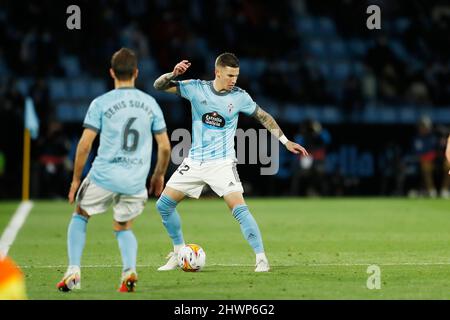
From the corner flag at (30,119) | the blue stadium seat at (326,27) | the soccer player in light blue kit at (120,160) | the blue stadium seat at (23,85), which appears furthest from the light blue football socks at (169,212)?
the blue stadium seat at (326,27)

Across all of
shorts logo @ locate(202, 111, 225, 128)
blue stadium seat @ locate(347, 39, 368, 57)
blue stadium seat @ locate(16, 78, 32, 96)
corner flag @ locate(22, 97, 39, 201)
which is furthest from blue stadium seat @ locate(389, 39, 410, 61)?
shorts logo @ locate(202, 111, 225, 128)

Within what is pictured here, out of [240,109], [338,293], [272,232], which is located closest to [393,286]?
[338,293]

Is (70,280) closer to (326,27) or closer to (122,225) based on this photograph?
(122,225)

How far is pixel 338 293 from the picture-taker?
8820mm

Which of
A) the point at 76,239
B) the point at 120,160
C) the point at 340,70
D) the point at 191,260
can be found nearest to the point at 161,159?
the point at 120,160

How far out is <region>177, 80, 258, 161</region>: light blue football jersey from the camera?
35.6ft

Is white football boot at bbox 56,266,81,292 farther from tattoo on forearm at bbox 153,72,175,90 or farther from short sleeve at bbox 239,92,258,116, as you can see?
short sleeve at bbox 239,92,258,116

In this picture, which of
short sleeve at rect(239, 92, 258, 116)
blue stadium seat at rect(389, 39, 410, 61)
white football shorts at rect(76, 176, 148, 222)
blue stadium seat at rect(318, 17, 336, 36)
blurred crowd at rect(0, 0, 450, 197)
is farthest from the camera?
blue stadium seat at rect(318, 17, 336, 36)

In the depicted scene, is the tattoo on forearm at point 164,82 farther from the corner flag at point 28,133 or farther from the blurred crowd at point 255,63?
the blurred crowd at point 255,63

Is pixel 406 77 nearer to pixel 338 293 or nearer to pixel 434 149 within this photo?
pixel 434 149

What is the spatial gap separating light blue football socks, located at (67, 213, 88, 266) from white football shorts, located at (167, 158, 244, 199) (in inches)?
83.2

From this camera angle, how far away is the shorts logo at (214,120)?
10836 mm
